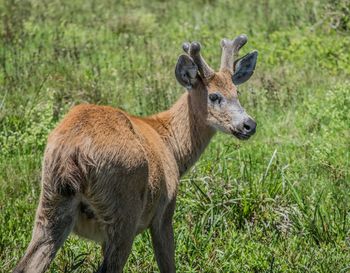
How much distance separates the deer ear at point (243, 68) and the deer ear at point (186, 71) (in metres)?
0.48

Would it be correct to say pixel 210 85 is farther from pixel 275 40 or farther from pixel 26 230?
pixel 275 40

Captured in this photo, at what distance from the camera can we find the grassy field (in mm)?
7926

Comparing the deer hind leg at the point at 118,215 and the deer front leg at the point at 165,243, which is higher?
the deer hind leg at the point at 118,215

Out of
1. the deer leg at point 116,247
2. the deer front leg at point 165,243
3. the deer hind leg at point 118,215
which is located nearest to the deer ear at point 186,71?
the deer front leg at point 165,243

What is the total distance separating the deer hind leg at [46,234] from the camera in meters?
6.41

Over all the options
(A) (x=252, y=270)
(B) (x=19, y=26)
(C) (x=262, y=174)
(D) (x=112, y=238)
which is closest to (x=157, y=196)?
(D) (x=112, y=238)

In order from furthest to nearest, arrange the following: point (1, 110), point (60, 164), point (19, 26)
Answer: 1. point (19, 26)
2. point (1, 110)
3. point (60, 164)

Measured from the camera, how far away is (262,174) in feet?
29.2

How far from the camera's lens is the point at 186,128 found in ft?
26.4

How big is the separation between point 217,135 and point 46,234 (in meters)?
4.35

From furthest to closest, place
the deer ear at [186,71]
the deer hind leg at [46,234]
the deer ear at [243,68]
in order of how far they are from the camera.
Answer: the deer ear at [243,68] < the deer ear at [186,71] < the deer hind leg at [46,234]

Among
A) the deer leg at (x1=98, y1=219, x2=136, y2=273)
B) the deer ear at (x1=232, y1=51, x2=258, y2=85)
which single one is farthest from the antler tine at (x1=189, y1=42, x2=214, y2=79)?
the deer leg at (x1=98, y1=219, x2=136, y2=273)

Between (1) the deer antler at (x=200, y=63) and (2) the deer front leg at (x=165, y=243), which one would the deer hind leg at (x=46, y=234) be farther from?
(1) the deer antler at (x=200, y=63)

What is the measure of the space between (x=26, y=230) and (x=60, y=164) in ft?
6.09
